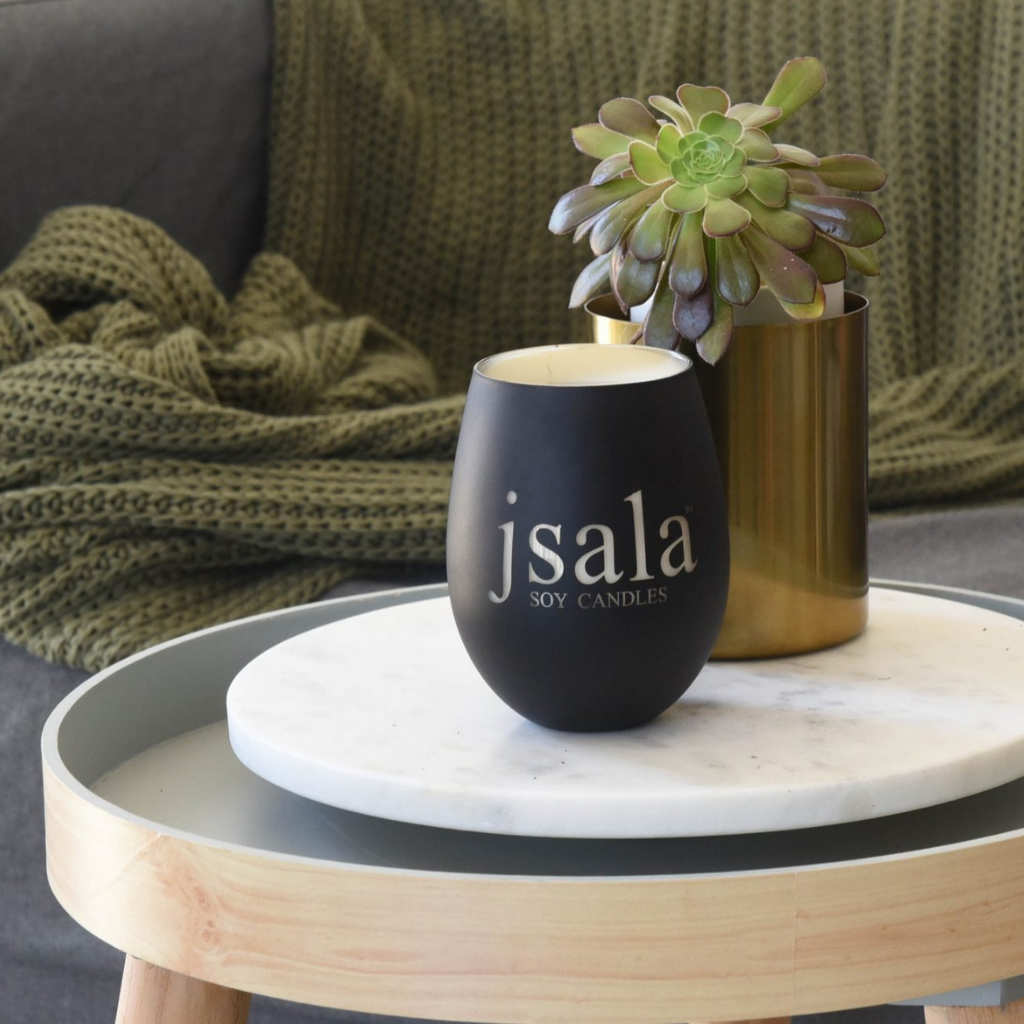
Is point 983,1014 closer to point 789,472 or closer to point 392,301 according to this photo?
point 789,472

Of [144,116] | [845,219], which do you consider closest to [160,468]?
[144,116]

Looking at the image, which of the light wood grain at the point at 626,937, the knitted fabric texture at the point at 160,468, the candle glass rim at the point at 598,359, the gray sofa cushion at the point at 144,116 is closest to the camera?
the light wood grain at the point at 626,937

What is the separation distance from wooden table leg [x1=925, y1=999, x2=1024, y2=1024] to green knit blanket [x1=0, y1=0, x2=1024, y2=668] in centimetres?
56

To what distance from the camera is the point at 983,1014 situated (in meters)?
0.54

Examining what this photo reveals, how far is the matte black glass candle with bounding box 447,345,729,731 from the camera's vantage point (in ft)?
1.58

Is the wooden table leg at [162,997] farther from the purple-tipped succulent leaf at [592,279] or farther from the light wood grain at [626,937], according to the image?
the purple-tipped succulent leaf at [592,279]

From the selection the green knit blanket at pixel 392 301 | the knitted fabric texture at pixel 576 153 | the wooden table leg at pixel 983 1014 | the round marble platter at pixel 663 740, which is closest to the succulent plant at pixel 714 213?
the round marble platter at pixel 663 740

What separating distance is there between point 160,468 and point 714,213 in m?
0.60

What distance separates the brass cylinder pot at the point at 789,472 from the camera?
0.59 metres

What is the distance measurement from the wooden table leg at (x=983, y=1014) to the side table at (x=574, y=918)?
0.02 meters

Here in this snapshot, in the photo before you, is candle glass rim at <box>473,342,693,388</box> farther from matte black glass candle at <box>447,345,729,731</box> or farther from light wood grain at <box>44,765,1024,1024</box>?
light wood grain at <box>44,765,1024,1024</box>

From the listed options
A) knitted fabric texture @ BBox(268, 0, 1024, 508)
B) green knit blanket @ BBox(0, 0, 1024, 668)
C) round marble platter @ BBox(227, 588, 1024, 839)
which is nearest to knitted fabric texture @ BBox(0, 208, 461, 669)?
green knit blanket @ BBox(0, 0, 1024, 668)

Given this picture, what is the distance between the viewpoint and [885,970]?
0.44 meters

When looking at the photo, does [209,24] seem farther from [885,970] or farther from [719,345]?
[885,970]
